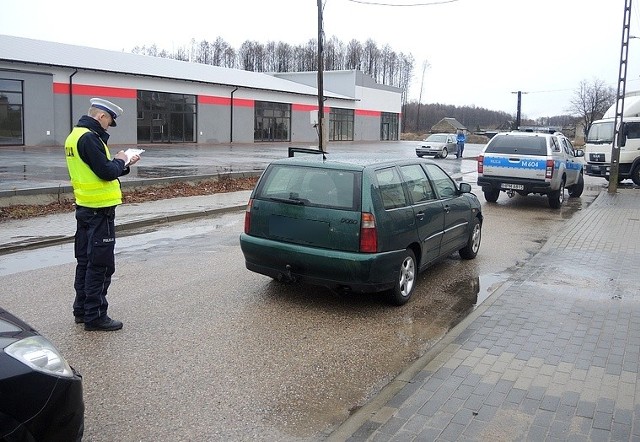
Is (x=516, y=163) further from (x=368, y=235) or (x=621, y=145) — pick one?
(x=368, y=235)

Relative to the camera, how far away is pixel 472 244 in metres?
8.95

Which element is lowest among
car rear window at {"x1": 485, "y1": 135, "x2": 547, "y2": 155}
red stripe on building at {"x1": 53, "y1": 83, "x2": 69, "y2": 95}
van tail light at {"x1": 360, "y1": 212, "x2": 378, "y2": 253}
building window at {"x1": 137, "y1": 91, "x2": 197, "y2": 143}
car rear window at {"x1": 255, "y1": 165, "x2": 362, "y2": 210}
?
van tail light at {"x1": 360, "y1": 212, "x2": 378, "y2": 253}

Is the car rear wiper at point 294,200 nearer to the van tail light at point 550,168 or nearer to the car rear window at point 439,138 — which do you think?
the van tail light at point 550,168

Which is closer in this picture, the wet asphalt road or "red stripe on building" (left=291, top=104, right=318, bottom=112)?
the wet asphalt road

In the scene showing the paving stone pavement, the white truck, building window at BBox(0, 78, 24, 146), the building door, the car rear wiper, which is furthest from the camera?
the building door

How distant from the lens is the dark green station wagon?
6.00m

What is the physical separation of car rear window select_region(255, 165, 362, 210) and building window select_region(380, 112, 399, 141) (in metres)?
65.5

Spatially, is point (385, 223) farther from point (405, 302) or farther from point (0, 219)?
point (0, 219)

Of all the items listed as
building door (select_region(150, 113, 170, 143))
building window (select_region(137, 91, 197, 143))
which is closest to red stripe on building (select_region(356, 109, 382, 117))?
building window (select_region(137, 91, 197, 143))

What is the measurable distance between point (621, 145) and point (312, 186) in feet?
→ 60.4

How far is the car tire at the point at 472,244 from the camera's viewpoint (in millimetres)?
8797

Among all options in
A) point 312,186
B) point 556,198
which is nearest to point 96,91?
point 556,198

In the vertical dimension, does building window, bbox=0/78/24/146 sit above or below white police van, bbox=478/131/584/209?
above

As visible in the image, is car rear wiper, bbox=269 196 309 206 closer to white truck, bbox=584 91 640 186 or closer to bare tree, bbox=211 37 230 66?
white truck, bbox=584 91 640 186
